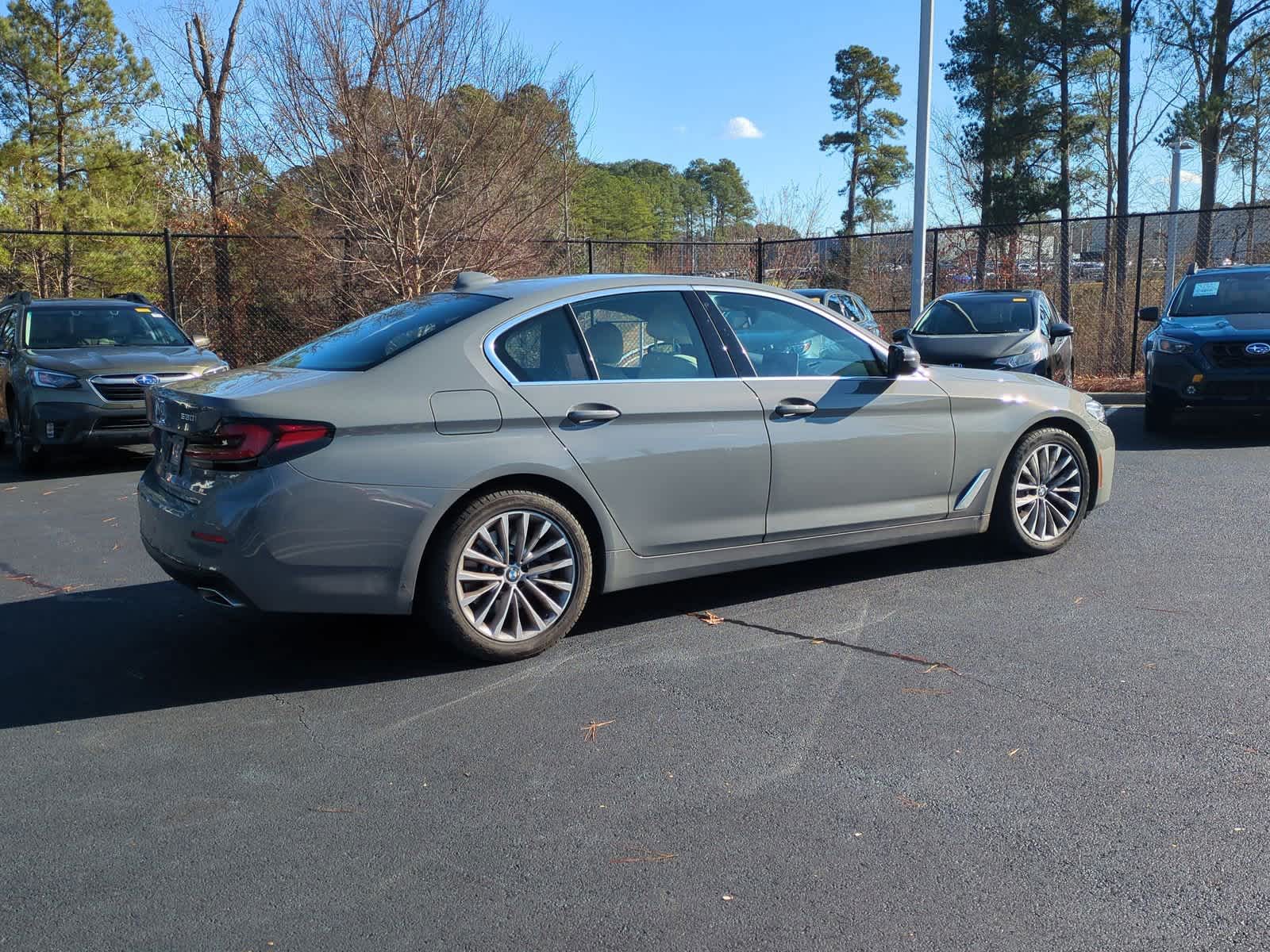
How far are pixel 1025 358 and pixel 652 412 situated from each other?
8.77m

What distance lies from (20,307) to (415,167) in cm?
544

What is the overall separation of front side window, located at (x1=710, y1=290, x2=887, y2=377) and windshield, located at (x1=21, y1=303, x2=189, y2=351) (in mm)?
7716

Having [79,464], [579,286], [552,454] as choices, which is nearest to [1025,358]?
[579,286]

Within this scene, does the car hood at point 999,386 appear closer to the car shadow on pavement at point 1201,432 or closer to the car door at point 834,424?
the car door at point 834,424

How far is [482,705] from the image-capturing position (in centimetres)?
432

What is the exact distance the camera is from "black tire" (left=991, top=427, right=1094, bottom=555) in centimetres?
616

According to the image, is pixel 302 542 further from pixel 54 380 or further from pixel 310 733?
pixel 54 380

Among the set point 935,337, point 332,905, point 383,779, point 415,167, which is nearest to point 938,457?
point 383,779

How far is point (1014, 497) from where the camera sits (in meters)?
6.18

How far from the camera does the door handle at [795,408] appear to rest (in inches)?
210

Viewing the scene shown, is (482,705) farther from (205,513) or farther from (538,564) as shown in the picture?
(205,513)

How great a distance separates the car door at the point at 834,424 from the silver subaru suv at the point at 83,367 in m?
5.87

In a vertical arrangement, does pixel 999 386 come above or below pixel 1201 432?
above

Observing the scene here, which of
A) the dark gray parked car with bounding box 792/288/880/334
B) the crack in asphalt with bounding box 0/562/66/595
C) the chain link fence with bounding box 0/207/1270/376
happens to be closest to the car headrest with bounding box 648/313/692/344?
the crack in asphalt with bounding box 0/562/66/595
